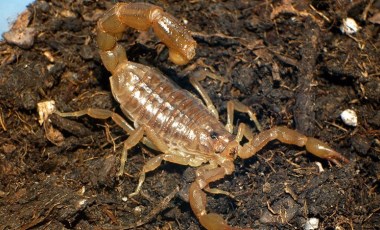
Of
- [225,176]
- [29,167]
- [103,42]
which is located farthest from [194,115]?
[29,167]

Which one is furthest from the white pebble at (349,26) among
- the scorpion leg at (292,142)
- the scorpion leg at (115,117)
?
the scorpion leg at (115,117)

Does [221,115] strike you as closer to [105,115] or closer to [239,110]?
[239,110]

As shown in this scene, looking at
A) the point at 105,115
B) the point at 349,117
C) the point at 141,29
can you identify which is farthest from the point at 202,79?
the point at 349,117

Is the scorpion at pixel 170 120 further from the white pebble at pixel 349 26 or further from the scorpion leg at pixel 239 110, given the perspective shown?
the white pebble at pixel 349 26

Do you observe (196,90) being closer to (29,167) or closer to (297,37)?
(297,37)

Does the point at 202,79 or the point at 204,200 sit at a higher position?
the point at 202,79
